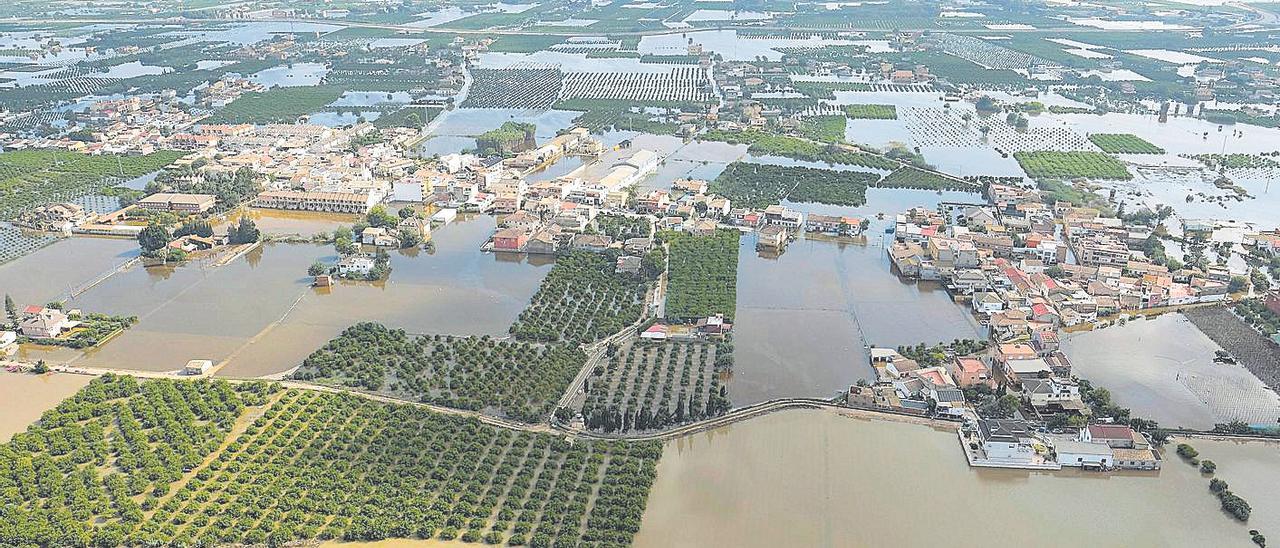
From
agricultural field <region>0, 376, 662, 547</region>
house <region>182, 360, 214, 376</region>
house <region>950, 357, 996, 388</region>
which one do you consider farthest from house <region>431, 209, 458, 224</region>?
house <region>950, 357, 996, 388</region>

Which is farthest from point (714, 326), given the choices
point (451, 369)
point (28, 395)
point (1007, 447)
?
point (28, 395)

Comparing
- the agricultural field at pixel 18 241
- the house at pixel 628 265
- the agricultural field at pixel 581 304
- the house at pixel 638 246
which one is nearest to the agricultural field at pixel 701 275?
the house at pixel 638 246

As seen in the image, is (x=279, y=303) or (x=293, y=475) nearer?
(x=293, y=475)

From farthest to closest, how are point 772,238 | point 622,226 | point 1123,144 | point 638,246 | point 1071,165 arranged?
1. point 1123,144
2. point 1071,165
3. point 622,226
4. point 772,238
5. point 638,246

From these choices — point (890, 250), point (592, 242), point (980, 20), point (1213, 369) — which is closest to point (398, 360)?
point (592, 242)

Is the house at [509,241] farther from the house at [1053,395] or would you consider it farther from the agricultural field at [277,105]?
the agricultural field at [277,105]

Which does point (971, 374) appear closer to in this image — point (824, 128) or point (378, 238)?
point (378, 238)

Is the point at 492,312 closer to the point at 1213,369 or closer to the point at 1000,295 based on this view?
the point at 1000,295
